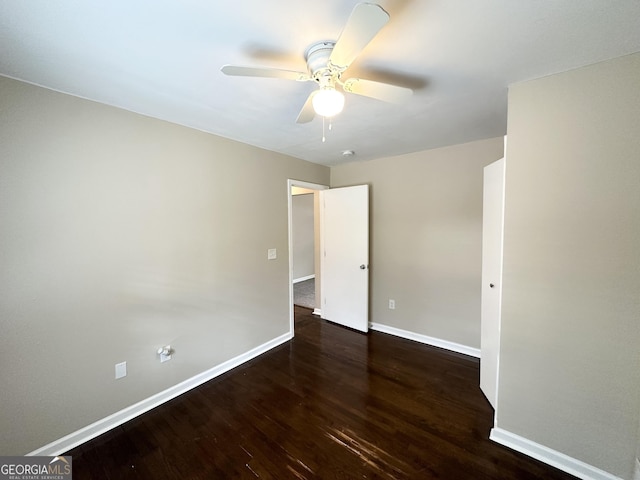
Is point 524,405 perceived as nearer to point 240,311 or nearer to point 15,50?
point 240,311

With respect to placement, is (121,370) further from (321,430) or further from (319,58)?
(319,58)

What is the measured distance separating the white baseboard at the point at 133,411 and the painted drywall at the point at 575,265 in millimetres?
2398

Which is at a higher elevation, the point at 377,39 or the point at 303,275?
the point at 377,39

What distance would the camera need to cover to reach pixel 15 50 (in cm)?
124

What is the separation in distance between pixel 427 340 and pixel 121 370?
3096 millimetres

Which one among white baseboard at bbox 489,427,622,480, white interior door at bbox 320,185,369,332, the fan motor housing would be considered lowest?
white baseboard at bbox 489,427,622,480

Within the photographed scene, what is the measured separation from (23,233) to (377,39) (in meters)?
2.30

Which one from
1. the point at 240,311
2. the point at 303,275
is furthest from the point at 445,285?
the point at 303,275

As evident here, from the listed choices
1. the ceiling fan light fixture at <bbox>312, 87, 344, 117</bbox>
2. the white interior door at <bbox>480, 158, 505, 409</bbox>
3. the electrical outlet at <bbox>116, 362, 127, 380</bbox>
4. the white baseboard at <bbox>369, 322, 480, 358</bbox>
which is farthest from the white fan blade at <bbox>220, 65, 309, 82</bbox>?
the white baseboard at <bbox>369, 322, 480, 358</bbox>

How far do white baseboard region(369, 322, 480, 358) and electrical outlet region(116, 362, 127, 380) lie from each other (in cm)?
278

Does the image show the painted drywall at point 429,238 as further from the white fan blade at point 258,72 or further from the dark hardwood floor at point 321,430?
the white fan blade at point 258,72

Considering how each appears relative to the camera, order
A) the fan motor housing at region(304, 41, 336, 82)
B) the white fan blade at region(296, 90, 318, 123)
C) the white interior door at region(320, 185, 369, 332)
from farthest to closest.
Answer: the white interior door at region(320, 185, 369, 332) < the white fan blade at region(296, 90, 318, 123) < the fan motor housing at region(304, 41, 336, 82)

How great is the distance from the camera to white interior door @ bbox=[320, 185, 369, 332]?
11.0 feet

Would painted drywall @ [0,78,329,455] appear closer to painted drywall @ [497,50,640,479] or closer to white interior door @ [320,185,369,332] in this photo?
white interior door @ [320,185,369,332]
